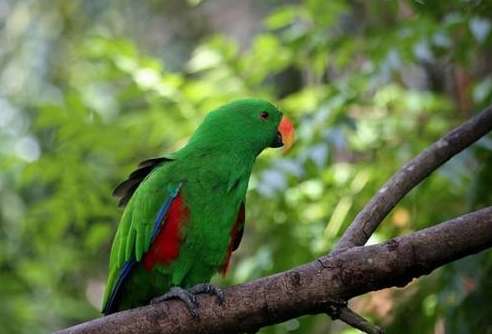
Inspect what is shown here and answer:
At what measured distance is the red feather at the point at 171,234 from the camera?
299 centimetres

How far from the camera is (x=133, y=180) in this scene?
3340 mm

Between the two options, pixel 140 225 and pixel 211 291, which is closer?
pixel 211 291

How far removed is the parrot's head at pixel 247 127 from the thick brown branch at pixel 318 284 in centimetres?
91

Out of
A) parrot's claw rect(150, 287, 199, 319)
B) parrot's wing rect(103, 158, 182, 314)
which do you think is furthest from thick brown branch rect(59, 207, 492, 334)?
parrot's wing rect(103, 158, 182, 314)

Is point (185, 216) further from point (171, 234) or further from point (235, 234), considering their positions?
point (235, 234)

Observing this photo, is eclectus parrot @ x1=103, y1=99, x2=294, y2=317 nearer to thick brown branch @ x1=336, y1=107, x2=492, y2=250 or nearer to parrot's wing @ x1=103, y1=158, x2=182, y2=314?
parrot's wing @ x1=103, y1=158, x2=182, y2=314

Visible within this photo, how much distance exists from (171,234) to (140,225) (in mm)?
146

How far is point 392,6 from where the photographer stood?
321 centimetres

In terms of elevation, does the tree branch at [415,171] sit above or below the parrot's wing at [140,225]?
below

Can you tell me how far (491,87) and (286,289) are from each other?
2098mm

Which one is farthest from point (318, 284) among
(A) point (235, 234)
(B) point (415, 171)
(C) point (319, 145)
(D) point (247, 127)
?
(C) point (319, 145)

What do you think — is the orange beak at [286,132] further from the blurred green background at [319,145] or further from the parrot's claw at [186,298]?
the parrot's claw at [186,298]

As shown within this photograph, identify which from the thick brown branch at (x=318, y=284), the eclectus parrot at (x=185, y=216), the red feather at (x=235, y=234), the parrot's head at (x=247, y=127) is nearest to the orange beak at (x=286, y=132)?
the parrot's head at (x=247, y=127)

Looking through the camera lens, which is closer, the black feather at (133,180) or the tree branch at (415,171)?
the tree branch at (415,171)
